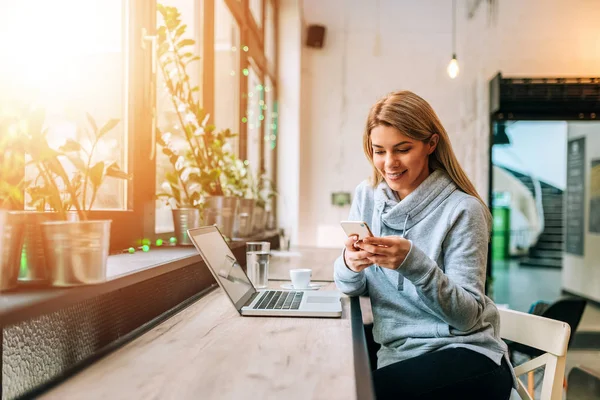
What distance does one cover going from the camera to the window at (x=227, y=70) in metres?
3.15

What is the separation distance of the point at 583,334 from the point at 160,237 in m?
4.25

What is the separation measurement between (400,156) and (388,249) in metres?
0.38

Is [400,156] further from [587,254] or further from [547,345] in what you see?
[587,254]

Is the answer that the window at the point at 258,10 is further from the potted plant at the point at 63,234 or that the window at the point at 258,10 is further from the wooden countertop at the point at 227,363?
the potted plant at the point at 63,234

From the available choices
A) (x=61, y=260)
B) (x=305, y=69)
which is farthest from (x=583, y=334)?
(x=61, y=260)

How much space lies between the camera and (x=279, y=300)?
5.10 ft

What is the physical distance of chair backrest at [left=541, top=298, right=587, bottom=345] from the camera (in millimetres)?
2697

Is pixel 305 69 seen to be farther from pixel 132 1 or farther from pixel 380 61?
pixel 132 1

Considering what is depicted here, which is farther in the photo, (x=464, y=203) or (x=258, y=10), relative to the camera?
(x=258, y=10)

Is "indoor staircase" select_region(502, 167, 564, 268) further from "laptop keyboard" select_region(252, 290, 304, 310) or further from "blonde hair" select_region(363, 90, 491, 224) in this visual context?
"laptop keyboard" select_region(252, 290, 304, 310)

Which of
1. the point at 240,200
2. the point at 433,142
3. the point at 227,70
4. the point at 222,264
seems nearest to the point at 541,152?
the point at 227,70

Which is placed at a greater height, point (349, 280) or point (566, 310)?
point (349, 280)

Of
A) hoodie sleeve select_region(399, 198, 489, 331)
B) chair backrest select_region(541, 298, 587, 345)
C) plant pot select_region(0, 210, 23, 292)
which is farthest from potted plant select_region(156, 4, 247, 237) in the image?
chair backrest select_region(541, 298, 587, 345)

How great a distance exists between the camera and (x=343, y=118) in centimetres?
564
